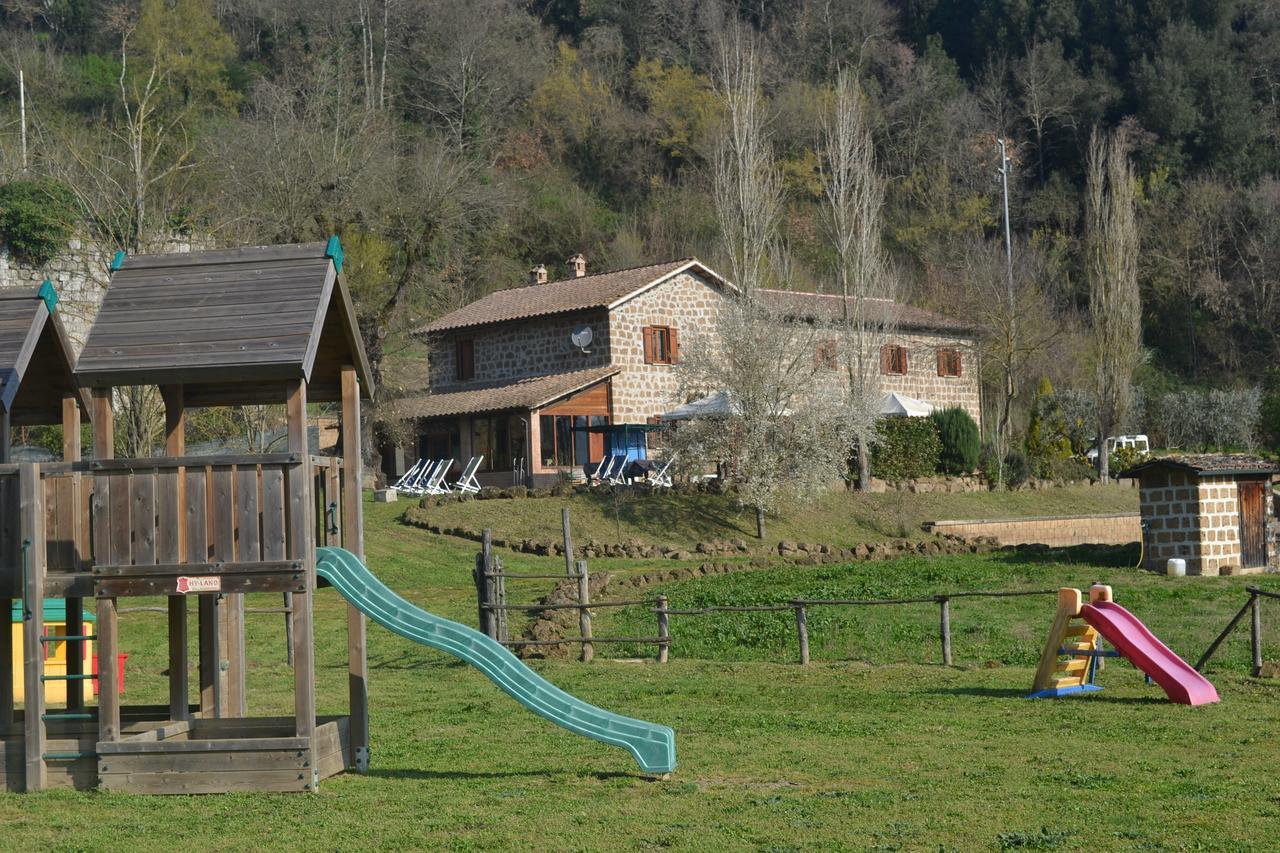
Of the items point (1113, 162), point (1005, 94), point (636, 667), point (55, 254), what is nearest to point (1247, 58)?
point (1005, 94)

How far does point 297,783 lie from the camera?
10641 mm

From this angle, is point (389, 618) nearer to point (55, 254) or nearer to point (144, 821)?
point (144, 821)

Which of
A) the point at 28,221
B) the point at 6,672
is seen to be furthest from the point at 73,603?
the point at 28,221

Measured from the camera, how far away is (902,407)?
132 feet

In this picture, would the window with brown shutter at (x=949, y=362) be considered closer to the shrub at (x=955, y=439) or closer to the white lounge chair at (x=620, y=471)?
the shrub at (x=955, y=439)

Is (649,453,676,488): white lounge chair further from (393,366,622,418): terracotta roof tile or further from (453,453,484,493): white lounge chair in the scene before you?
(453,453,484,493): white lounge chair

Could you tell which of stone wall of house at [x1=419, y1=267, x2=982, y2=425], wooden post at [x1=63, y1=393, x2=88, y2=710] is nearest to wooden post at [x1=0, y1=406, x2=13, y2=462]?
wooden post at [x1=63, y1=393, x2=88, y2=710]

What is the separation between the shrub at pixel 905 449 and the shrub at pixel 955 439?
39cm

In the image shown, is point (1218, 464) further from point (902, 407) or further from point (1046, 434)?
point (1046, 434)

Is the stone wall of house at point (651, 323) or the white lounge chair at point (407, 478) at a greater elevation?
the stone wall of house at point (651, 323)

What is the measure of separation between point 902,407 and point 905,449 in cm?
120

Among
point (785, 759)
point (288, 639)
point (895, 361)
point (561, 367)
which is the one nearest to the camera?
point (785, 759)

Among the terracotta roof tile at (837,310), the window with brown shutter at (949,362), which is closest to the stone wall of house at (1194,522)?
the terracotta roof tile at (837,310)

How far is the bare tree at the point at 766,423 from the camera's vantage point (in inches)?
1347
